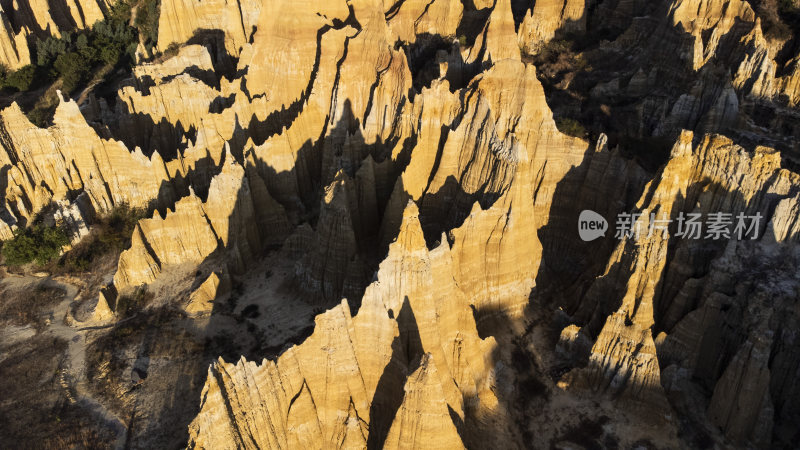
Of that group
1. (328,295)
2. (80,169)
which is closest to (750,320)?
(328,295)

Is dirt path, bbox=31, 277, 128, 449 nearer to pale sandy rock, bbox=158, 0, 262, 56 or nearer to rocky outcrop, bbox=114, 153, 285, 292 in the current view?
rocky outcrop, bbox=114, 153, 285, 292

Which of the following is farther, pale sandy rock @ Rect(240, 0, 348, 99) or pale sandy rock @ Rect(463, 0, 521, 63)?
pale sandy rock @ Rect(463, 0, 521, 63)

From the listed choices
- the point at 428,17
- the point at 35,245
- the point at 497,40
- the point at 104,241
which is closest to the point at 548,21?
the point at 428,17

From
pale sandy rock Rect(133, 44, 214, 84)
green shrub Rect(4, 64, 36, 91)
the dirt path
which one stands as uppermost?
pale sandy rock Rect(133, 44, 214, 84)

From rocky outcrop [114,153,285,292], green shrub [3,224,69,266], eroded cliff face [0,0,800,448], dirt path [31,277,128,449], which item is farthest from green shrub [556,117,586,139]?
green shrub [3,224,69,266]

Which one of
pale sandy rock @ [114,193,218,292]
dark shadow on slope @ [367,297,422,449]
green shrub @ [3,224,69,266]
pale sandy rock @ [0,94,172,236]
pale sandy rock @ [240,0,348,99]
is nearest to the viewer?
dark shadow on slope @ [367,297,422,449]

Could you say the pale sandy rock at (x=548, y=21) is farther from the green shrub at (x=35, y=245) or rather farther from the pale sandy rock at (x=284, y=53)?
the green shrub at (x=35, y=245)
